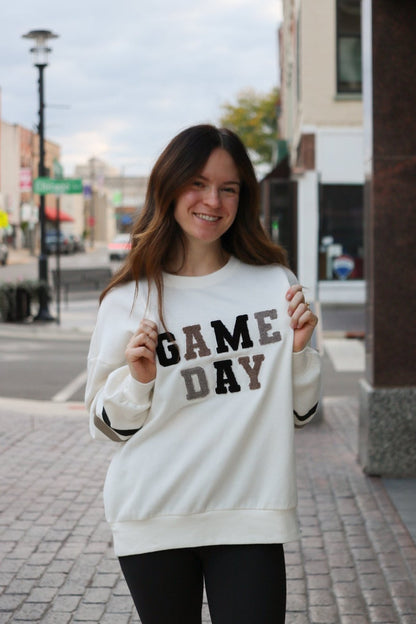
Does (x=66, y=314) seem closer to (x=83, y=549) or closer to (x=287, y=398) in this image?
(x=83, y=549)

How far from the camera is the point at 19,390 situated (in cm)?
1255

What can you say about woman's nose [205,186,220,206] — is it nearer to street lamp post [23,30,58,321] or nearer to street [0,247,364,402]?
street [0,247,364,402]

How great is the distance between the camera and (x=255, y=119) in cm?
5153

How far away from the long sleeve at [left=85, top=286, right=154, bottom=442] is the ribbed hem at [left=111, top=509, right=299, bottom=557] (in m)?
0.24

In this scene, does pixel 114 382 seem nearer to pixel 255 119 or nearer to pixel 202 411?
pixel 202 411

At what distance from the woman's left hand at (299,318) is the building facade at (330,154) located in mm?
20904

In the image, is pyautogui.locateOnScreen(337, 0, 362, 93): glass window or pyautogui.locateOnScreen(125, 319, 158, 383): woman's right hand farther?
pyautogui.locateOnScreen(337, 0, 362, 93): glass window

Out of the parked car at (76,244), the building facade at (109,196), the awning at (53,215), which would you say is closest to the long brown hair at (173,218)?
the parked car at (76,244)

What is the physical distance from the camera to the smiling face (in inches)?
105

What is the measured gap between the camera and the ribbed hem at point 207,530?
2541mm

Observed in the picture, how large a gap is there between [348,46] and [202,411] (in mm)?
22293

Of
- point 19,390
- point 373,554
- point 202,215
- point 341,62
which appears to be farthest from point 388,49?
point 341,62

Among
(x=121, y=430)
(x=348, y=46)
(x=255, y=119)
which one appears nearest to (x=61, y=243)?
(x=255, y=119)

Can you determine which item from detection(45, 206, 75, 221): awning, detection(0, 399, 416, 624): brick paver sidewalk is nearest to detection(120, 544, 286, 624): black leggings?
detection(0, 399, 416, 624): brick paver sidewalk
